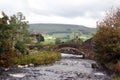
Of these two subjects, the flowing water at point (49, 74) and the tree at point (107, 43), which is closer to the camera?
the flowing water at point (49, 74)

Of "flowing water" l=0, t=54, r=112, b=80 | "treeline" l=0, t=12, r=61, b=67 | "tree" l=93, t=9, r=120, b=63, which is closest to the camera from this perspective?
"flowing water" l=0, t=54, r=112, b=80

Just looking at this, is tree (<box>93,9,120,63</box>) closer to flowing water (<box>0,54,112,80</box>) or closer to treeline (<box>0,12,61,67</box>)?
flowing water (<box>0,54,112,80</box>)

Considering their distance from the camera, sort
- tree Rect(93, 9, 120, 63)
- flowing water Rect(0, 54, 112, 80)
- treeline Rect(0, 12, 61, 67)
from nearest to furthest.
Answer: flowing water Rect(0, 54, 112, 80)
treeline Rect(0, 12, 61, 67)
tree Rect(93, 9, 120, 63)

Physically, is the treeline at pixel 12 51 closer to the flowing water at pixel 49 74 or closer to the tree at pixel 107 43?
the flowing water at pixel 49 74

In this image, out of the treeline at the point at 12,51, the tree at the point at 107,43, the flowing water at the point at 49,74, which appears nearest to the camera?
the flowing water at the point at 49,74

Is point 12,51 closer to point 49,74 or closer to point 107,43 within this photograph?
point 49,74

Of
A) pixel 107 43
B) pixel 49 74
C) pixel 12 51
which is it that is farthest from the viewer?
pixel 107 43

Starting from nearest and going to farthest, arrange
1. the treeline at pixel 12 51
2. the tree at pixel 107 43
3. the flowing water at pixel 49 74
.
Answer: the flowing water at pixel 49 74 < the treeline at pixel 12 51 < the tree at pixel 107 43

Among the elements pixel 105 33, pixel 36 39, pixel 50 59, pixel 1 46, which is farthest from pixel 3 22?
pixel 36 39

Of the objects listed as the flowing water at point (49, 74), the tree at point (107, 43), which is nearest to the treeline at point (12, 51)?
the flowing water at point (49, 74)

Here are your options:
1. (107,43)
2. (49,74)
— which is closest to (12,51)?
(49,74)

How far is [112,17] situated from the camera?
197ft

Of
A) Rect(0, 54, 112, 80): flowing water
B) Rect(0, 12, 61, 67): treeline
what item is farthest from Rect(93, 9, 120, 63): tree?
Rect(0, 12, 61, 67): treeline

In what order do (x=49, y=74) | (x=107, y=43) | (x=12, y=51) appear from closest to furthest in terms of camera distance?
1. (x=49, y=74)
2. (x=12, y=51)
3. (x=107, y=43)
